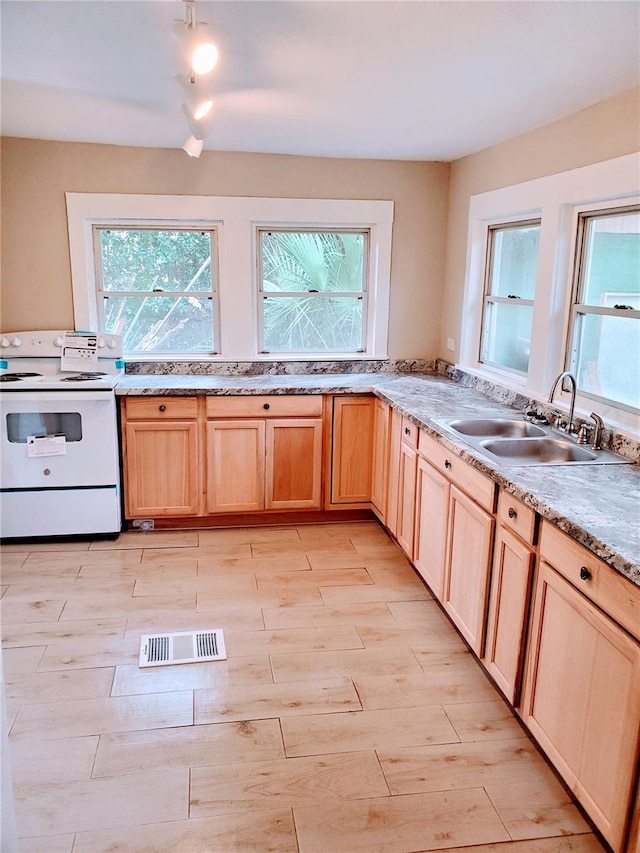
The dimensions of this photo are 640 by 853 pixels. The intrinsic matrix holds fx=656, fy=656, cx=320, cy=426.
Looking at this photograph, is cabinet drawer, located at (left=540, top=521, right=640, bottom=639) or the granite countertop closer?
cabinet drawer, located at (left=540, top=521, right=640, bottom=639)

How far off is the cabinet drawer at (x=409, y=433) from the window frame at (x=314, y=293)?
1089 mm

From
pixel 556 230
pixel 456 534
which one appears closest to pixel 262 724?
pixel 456 534

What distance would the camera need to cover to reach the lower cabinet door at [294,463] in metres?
3.91

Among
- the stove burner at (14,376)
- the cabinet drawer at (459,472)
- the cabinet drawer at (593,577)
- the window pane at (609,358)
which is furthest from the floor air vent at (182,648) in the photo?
the window pane at (609,358)

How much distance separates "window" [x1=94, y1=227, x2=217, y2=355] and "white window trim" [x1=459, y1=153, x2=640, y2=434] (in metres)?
1.77

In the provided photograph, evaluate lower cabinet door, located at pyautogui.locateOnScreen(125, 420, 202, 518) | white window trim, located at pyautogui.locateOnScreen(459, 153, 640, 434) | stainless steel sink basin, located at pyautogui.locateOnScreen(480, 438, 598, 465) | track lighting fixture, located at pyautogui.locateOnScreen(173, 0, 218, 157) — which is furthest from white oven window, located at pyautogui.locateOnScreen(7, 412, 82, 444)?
white window trim, located at pyautogui.locateOnScreen(459, 153, 640, 434)

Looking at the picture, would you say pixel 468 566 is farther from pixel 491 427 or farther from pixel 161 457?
pixel 161 457

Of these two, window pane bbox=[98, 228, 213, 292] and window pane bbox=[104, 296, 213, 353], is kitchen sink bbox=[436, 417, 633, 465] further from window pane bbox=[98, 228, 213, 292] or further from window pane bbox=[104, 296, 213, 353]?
window pane bbox=[98, 228, 213, 292]

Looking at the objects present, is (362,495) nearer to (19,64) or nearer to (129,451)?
(129,451)

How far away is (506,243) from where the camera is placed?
12.2ft

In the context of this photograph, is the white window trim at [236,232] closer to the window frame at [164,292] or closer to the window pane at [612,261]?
the window frame at [164,292]

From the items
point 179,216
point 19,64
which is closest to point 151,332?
point 179,216

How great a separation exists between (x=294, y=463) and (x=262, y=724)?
1.86 metres

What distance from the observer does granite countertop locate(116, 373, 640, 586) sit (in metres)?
1.80
